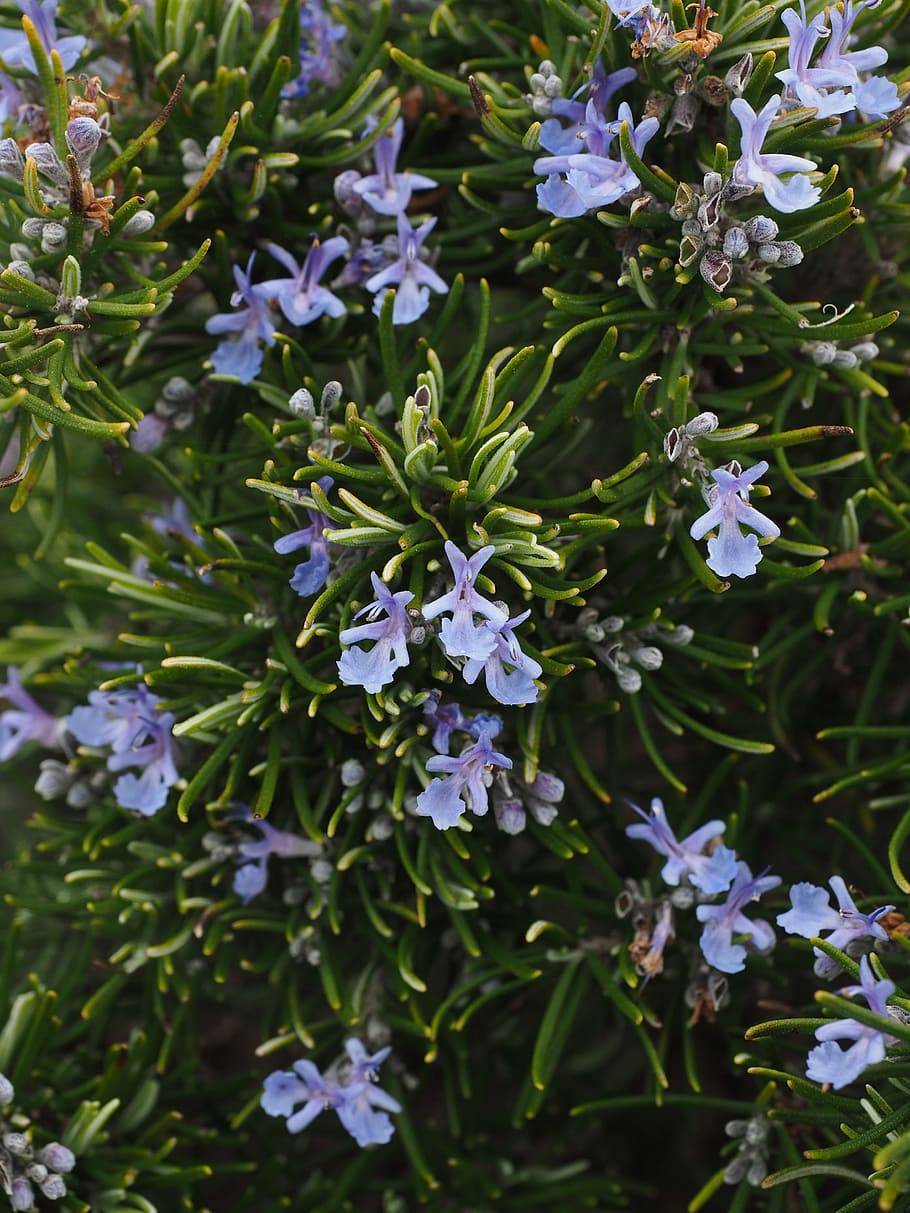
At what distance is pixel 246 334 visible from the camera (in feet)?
A: 4.00

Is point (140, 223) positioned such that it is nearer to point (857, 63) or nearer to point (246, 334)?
point (246, 334)

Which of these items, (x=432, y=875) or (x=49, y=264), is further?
(x=432, y=875)

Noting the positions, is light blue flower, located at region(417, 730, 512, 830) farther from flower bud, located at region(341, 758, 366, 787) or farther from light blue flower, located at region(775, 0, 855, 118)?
light blue flower, located at region(775, 0, 855, 118)

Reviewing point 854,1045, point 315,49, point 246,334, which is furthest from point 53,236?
point 854,1045

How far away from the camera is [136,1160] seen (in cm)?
126

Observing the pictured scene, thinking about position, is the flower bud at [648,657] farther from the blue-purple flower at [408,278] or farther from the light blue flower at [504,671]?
the blue-purple flower at [408,278]

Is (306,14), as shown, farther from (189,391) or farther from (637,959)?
(637,959)

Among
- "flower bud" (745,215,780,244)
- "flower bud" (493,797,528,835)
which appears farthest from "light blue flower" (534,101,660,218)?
"flower bud" (493,797,528,835)

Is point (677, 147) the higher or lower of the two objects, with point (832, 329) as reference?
higher

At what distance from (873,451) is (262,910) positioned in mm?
873

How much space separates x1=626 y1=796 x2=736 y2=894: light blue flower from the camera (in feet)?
3.68

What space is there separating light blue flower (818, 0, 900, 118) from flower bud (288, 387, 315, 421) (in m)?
0.56

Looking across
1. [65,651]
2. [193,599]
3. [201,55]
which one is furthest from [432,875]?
[201,55]

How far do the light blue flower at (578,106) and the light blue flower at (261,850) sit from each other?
Result: 0.75 m
